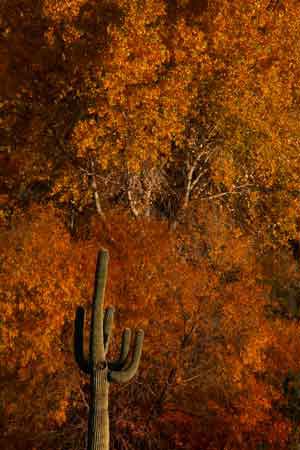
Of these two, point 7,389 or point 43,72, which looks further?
point 43,72

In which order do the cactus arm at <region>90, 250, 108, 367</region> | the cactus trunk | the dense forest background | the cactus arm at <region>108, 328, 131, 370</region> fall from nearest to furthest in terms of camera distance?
the cactus arm at <region>90, 250, 108, 367</region>
the cactus trunk
the cactus arm at <region>108, 328, 131, 370</region>
the dense forest background

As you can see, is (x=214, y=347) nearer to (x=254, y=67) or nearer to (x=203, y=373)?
(x=203, y=373)

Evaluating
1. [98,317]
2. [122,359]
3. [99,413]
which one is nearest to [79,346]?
[98,317]

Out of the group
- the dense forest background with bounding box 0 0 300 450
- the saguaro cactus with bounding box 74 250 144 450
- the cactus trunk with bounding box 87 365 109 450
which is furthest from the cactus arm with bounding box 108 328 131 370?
the dense forest background with bounding box 0 0 300 450

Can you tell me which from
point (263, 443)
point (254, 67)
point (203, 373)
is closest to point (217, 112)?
point (254, 67)

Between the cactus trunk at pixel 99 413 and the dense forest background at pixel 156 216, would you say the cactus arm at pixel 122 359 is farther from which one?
the dense forest background at pixel 156 216

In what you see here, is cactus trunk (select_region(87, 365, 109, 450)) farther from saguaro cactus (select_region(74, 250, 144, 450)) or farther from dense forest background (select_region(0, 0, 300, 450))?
dense forest background (select_region(0, 0, 300, 450))
